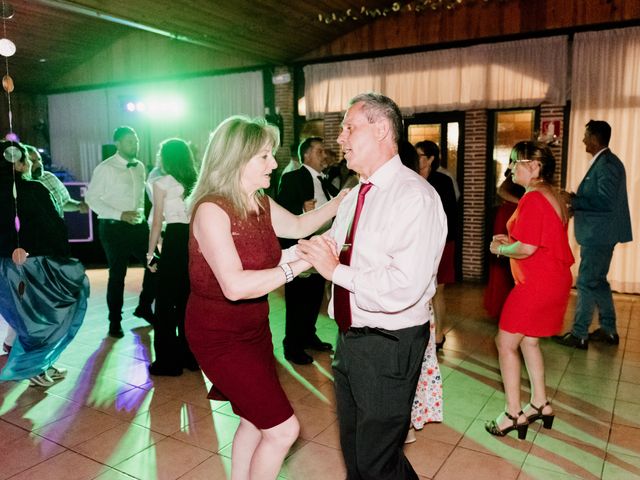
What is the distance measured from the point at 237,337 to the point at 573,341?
3516mm

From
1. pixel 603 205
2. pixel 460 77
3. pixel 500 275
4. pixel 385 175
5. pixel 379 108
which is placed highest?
pixel 460 77

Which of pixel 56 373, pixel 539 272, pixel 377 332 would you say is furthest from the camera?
pixel 56 373

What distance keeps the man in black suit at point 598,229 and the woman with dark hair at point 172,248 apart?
3153 millimetres

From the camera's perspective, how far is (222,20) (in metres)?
6.61

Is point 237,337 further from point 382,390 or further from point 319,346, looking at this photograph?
point 319,346

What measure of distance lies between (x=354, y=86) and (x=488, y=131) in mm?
2127

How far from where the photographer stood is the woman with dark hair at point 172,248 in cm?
362

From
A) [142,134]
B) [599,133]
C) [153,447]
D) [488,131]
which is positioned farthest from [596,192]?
[142,134]

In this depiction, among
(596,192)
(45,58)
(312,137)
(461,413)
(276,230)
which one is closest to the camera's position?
(276,230)

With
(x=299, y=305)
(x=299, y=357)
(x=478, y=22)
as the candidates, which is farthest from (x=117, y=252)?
(x=478, y=22)

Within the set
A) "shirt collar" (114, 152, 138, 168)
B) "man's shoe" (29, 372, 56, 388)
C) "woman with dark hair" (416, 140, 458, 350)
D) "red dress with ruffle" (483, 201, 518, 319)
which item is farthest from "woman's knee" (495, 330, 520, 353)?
"shirt collar" (114, 152, 138, 168)

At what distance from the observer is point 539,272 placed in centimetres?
258

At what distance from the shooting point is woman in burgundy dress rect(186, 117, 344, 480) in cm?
180

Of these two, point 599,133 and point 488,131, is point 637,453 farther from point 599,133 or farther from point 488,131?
point 488,131
